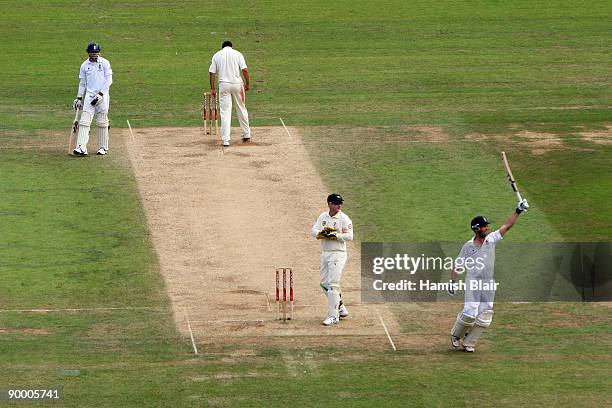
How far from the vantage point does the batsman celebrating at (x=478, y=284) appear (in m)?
21.0

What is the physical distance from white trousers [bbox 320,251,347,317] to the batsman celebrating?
1964 mm

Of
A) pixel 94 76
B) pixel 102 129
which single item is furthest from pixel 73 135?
pixel 94 76

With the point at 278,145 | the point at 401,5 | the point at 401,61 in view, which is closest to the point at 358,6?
the point at 401,5

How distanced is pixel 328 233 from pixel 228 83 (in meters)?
10.3

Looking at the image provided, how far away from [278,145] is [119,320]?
33.8 ft

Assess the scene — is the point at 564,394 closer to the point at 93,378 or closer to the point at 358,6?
the point at 93,378

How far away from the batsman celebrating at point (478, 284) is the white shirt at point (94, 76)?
12005 mm

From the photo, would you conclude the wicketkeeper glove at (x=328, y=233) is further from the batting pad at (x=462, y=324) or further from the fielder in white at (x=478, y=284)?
the batting pad at (x=462, y=324)

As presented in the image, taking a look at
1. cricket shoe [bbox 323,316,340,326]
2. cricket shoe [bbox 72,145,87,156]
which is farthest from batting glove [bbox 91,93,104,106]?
cricket shoe [bbox 323,316,340,326]

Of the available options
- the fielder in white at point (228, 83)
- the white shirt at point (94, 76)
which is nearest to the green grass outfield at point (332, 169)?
the white shirt at point (94, 76)

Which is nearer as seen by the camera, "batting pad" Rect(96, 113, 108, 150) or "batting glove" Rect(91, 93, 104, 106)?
"batting glove" Rect(91, 93, 104, 106)

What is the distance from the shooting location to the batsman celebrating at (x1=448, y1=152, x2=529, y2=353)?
20975 millimetres

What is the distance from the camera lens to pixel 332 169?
99.9ft

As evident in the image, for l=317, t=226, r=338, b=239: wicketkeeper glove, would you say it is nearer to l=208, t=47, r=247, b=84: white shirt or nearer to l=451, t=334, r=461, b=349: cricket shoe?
l=451, t=334, r=461, b=349: cricket shoe
